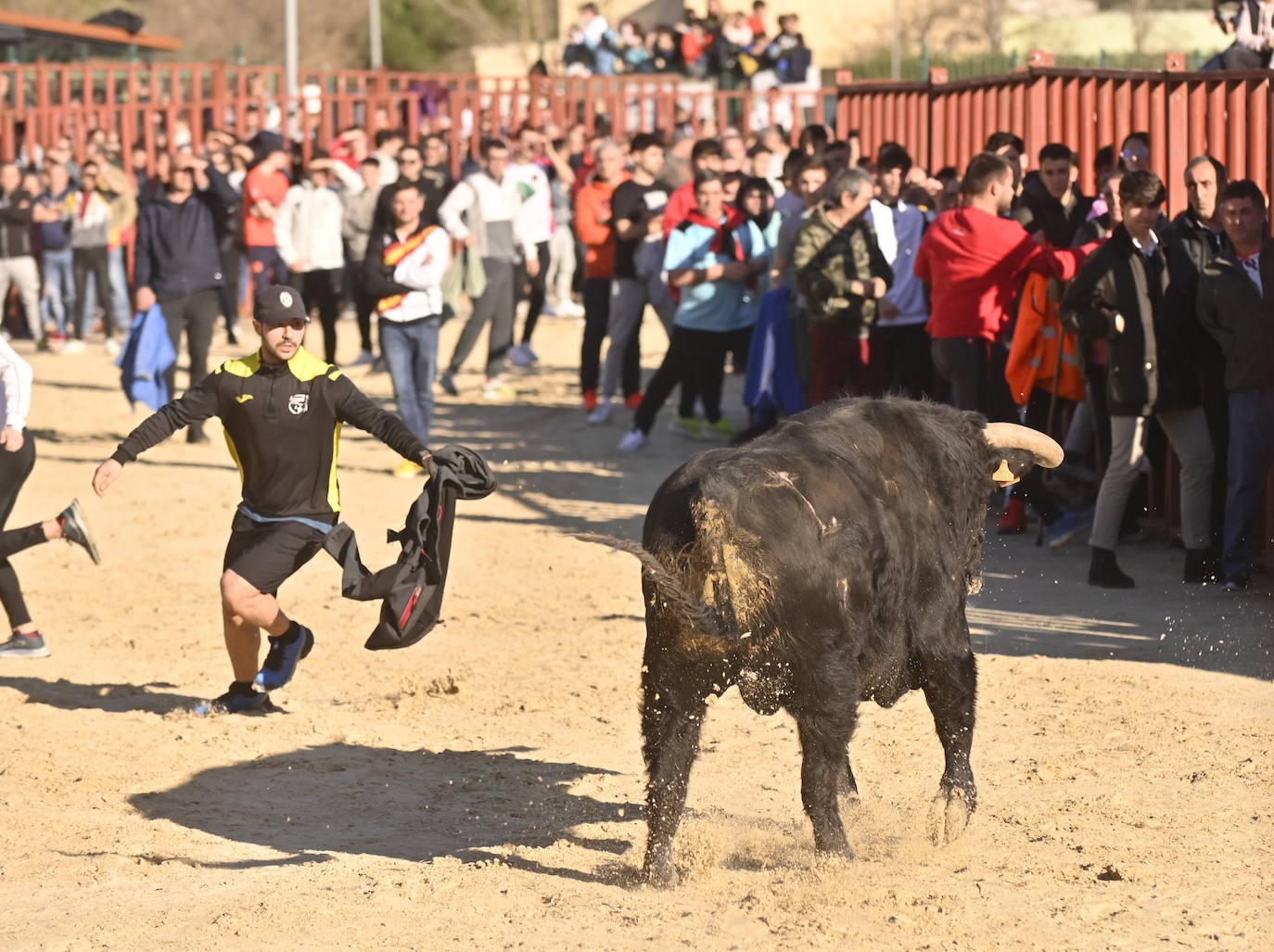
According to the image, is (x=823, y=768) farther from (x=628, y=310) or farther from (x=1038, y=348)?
(x=628, y=310)

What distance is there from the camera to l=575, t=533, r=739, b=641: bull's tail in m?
5.18

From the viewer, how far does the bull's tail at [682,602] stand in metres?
5.18

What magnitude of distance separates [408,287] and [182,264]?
7.33 ft

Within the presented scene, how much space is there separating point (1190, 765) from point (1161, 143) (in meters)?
5.11

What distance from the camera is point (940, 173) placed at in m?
13.4

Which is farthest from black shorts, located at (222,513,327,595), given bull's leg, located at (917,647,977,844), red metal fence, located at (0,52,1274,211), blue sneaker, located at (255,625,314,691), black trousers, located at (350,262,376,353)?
black trousers, located at (350,262,376,353)

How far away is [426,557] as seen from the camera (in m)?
6.92

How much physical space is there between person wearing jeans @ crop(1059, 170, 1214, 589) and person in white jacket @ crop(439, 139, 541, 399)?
810 cm

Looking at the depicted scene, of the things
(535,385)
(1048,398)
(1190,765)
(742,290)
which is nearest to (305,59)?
(535,385)

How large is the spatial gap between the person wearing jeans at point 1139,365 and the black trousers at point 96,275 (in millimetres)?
14352

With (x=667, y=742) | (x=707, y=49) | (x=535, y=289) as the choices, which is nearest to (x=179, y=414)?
(x=667, y=742)

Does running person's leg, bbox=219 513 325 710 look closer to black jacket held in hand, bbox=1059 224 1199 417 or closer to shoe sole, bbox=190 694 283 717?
shoe sole, bbox=190 694 283 717

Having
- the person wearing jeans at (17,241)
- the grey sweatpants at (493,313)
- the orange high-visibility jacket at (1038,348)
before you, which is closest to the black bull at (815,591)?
the orange high-visibility jacket at (1038,348)

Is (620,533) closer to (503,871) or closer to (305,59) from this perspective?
(503,871)
